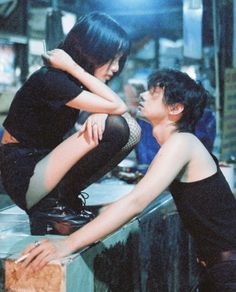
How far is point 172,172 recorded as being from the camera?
2.95m

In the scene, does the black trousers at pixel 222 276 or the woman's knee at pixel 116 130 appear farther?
the woman's knee at pixel 116 130

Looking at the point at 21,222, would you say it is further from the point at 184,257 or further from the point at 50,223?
the point at 184,257

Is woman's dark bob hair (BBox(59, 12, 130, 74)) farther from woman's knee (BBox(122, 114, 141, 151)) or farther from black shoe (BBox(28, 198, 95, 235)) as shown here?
black shoe (BBox(28, 198, 95, 235))

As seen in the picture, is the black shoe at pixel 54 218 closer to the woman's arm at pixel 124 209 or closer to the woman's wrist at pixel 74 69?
the woman's arm at pixel 124 209

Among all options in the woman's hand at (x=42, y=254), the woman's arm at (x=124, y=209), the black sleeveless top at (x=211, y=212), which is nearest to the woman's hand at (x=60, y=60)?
the woman's arm at (x=124, y=209)

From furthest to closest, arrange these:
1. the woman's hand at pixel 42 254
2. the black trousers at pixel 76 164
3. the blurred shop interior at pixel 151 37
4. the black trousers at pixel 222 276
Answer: the blurred shop interior at pixel 151 37 → the black trousers at pixel 76 164 → the black trousers at pixel 222 276 → the woman's hand at pixel 42 254

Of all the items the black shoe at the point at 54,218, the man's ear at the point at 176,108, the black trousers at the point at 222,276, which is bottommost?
the black trousers at the point at 222,276

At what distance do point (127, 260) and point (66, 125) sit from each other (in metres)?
1.14

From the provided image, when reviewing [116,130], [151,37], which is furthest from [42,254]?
[151,37]

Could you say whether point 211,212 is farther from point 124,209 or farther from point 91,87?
point 91,87

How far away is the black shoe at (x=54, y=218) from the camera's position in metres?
3.30

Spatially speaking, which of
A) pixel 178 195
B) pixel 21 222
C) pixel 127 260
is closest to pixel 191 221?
pixel 178 195

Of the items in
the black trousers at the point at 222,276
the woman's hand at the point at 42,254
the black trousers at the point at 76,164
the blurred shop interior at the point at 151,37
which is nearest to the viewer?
the woman's hand at the point at 42,254

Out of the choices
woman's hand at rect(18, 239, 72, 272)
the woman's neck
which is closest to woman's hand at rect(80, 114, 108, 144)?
the woman's neck
